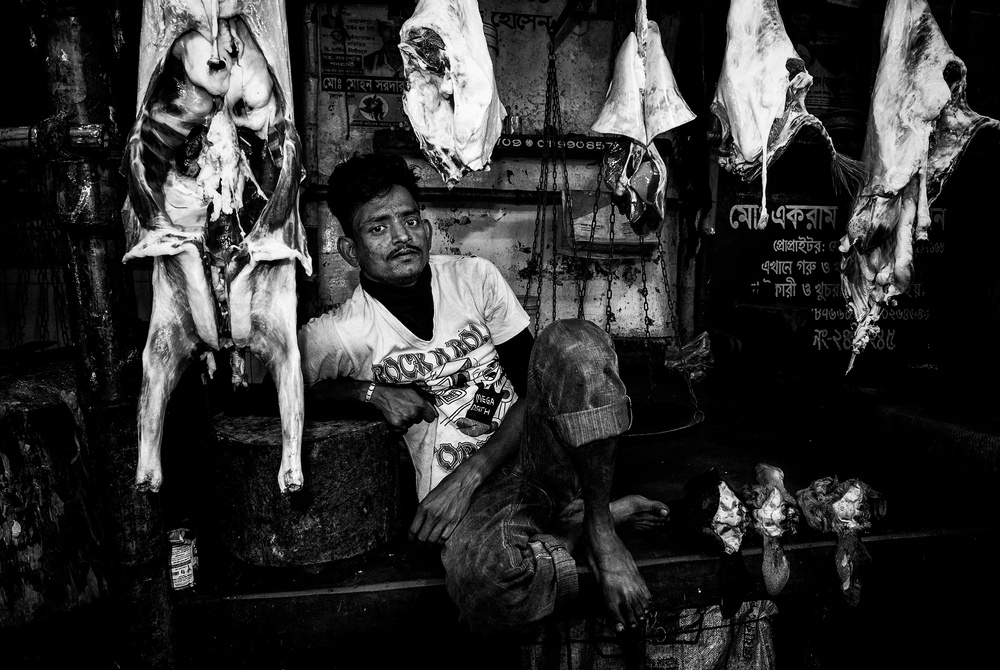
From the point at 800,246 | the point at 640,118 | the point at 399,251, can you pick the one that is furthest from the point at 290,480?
the point at 800,246

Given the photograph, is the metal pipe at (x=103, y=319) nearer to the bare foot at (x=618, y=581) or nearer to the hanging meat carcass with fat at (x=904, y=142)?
the bare foot at (x=618, y=581)

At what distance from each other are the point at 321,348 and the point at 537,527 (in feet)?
3.74

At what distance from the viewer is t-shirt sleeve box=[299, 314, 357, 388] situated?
98.2 inches

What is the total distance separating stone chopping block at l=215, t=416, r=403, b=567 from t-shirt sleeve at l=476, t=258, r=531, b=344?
0.72 meters

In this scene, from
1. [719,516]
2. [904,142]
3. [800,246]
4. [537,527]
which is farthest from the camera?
[800,246]

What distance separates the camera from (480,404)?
2.51 meters

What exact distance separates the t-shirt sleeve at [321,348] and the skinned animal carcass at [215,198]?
53 centimetres

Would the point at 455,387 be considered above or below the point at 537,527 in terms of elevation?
above

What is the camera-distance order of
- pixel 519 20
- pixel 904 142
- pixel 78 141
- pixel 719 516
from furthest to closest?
pixel 519 20
pixel 904 142
pixel 719 516
pixel 78 141

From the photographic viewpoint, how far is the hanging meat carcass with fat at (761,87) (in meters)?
2.40

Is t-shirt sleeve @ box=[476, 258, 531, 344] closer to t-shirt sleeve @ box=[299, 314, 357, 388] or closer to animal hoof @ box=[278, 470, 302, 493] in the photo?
t-shirt sleeve @ box=[299, 314, 357, 388]

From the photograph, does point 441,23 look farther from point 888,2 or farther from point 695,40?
point 695,40

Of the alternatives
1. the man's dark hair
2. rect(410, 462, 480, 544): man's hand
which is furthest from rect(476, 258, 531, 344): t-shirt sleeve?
rect(410, 462, 480, 544): man's hand

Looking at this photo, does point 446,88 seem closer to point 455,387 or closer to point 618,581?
point 455,387
